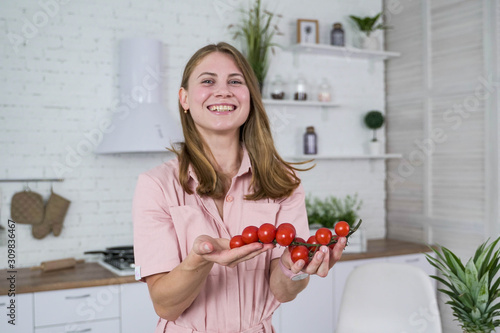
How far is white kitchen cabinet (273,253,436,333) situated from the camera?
3.48 metres

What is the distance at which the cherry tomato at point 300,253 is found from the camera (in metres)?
1.33

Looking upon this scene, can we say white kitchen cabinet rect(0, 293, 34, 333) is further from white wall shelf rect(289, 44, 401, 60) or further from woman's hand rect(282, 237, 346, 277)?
white wall shelf rect(289, 44, 401, 60)

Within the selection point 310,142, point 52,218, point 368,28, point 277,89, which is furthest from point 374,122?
point 52,218

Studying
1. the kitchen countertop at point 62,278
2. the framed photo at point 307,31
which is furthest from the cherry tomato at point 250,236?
the framed photo at point 307,31

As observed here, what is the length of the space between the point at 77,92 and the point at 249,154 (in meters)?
2.15

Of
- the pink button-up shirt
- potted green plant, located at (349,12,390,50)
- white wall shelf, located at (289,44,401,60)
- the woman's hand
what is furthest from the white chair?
potted green plant, located at (349,12,390,50)

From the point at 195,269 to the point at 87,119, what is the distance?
2.46m

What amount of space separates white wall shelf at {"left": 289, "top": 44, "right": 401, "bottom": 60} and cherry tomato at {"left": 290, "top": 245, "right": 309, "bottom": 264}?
9.65 feet

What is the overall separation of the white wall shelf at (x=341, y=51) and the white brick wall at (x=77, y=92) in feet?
1.90

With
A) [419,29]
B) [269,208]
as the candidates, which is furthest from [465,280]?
[419,29]

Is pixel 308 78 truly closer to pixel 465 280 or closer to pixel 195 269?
pixel 465 280

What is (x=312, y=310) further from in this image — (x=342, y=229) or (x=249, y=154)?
(x=342, y=229)

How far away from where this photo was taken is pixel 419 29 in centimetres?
436

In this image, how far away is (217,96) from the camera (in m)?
1.57
